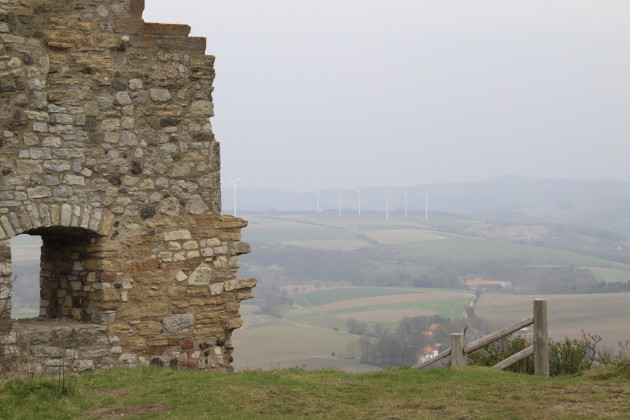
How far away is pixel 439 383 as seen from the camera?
9609 mm

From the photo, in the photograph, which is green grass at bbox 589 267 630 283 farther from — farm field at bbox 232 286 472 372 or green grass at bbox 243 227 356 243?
green grass at bbox 243 227 356 243

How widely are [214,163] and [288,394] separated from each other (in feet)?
12.3

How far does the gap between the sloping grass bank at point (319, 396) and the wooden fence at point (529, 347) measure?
90cm

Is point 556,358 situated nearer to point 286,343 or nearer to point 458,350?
point 458,350

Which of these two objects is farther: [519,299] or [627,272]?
[627,272]

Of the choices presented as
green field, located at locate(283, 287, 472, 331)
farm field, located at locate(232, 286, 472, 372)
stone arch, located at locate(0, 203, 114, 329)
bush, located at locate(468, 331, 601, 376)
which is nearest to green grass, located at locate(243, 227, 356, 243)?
farm field, located at locate(232, 286, 472, 372)

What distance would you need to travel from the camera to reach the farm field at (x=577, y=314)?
45.3 metres

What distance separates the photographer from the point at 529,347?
11352 millimetres

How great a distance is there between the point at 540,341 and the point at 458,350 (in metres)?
1.06

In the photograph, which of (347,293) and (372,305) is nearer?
(372,305)

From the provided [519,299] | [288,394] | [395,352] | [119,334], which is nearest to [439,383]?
[288,394]

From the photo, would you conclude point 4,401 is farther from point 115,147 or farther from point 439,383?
point 439,383

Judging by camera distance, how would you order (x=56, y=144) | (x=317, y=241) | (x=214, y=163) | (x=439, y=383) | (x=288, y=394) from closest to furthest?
1. (x=288, y=394)
2. (x=439, y=383)
3. (x=56, y=144)
4. (x=214, y=163)
5. (x=317, y=241)

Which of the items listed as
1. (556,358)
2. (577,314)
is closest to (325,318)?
(577,314)
